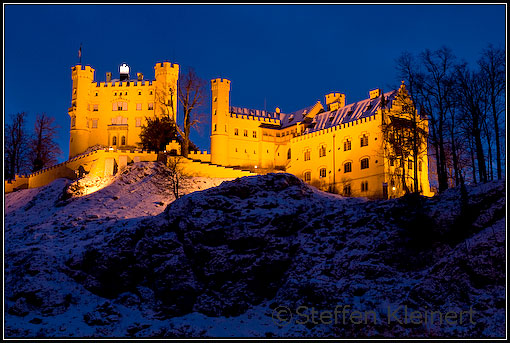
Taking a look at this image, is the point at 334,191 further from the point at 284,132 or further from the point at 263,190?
the point at 263,190

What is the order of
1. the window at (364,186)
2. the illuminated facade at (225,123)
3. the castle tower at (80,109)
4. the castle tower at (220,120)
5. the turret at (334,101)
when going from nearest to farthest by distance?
the window at (364,186), the illuminated facade at (225,123), the castle tower at (220,120), the castle tower at (80,109), the turret at (334,101)

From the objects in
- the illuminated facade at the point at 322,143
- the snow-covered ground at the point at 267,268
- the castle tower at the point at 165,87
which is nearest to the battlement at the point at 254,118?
the illuminated facade at the point at 322,143

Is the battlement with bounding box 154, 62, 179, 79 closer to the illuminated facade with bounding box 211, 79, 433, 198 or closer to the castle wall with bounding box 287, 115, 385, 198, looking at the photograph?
the illuminated facade with bounding box 211, 79, 433, 198

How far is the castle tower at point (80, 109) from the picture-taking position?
A: 255 ft

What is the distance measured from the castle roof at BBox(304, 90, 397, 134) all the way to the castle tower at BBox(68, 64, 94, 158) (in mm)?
32065

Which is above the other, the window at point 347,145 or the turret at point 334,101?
the turret at point 334,101

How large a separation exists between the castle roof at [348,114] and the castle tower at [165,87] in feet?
66.4

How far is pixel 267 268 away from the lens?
30984 mm

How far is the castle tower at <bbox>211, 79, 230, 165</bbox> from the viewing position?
7450cm

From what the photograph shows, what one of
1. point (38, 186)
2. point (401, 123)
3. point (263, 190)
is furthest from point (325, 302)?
point (38, 186)

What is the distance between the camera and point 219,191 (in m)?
36.5

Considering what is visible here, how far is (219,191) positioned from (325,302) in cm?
1240

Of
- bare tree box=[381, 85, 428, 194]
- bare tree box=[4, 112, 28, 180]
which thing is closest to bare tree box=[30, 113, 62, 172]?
bare tree box=[4, 112, 28, 180]

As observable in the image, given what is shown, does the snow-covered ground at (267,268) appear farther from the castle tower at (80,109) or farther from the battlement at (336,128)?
the castle tower at (80,109)
